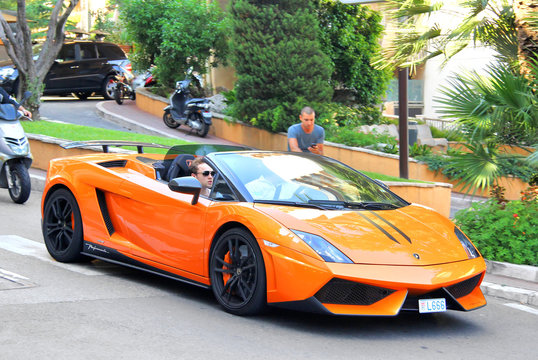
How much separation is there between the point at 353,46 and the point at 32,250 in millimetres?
14881

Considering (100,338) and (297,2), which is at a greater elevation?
(297,2)

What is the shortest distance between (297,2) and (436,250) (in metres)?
14.3

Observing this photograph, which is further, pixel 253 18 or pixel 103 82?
pixel 103 82

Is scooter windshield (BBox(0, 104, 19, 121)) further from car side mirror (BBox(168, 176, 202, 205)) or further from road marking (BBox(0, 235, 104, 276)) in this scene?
car side mirror (BBox(168, 176, 202, 205))

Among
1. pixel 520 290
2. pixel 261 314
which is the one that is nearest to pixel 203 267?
pixel 261 314

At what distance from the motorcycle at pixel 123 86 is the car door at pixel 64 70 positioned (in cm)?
148

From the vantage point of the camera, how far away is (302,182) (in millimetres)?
6523

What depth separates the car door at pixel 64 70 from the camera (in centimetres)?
2595

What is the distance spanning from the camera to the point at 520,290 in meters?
7.30

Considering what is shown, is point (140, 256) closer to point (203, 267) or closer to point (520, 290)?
point (203, 267)

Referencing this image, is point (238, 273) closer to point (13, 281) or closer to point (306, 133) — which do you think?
point (13, 281)

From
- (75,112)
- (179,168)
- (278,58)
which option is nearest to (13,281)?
(179,168)

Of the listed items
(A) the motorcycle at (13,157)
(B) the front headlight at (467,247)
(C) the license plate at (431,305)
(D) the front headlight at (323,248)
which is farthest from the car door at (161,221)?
(A) the motorcycle at (13,157)

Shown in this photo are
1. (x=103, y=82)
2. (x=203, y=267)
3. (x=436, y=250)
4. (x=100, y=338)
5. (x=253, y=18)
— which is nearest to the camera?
(x=100, y=338)
